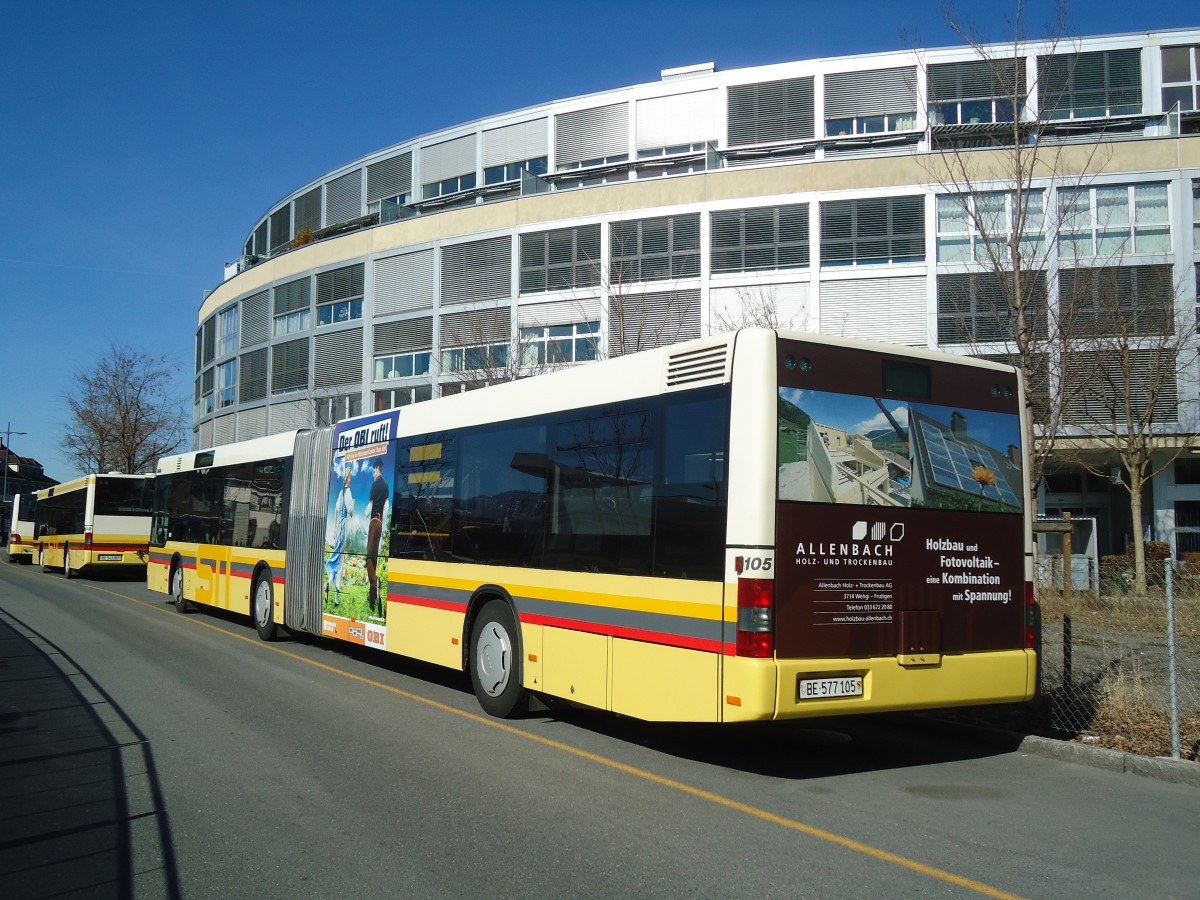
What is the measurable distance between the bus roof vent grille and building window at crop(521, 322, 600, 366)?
920 inches

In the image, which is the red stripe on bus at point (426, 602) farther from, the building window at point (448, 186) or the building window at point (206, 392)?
the building window at point (206, 392)

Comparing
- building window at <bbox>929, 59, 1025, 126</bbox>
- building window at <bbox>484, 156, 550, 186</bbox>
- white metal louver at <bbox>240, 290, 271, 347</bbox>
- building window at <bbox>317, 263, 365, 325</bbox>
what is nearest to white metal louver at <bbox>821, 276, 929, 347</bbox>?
building window at <bbox>929, 59, 1025, 126</bbox>

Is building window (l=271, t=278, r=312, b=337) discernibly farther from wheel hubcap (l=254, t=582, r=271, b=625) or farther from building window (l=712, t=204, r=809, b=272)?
wheel hubcap (l=254, t=582, r=271, b=625)

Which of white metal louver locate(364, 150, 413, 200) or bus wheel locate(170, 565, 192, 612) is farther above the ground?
white metal louver locate(364, 150, 413, 200)

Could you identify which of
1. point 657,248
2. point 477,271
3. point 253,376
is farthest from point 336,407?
point 657,248

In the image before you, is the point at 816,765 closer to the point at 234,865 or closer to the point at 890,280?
the point at 234,865

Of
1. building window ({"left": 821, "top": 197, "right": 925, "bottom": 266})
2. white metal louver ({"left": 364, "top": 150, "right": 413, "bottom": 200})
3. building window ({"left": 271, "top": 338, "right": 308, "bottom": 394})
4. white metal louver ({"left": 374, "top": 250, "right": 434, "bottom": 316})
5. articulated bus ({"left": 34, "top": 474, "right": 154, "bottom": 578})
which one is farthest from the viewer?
building window ({"left": 271, "top": 338, "right": 308, "bottom": 394})

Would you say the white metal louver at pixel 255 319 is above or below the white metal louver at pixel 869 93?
below

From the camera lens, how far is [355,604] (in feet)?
41.9

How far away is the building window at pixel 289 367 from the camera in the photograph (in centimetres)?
4514

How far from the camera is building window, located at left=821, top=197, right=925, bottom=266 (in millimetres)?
31922

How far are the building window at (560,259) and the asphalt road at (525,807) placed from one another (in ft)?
86.7

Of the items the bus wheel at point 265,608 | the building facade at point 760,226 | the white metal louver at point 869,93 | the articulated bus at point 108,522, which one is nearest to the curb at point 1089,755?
the bus wheel at point 265,608

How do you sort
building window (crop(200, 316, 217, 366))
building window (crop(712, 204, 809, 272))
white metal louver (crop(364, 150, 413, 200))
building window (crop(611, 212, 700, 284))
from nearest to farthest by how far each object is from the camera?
building window (crop(712, 204, 809, 272))
building window (crop(611, 212, 700, 284))
white metal louver (crop(364, 150, 413, 200))
building window (crop(200, 316, 217, 366))
